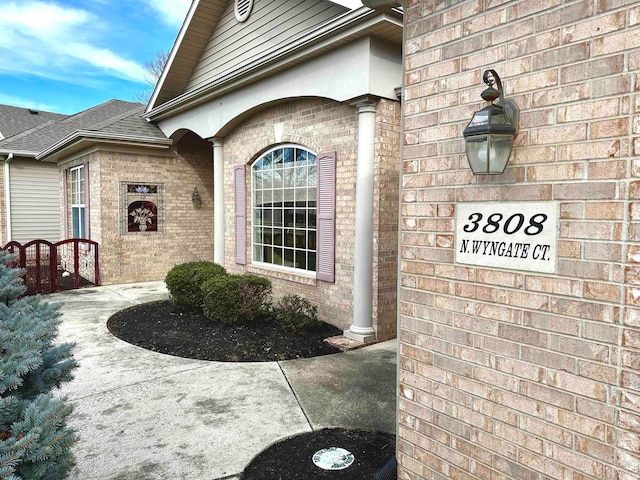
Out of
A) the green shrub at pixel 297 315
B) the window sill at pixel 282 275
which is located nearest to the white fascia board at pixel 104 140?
the window sill at pixel 282 275

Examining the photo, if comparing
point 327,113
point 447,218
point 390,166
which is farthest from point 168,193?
point 447,218

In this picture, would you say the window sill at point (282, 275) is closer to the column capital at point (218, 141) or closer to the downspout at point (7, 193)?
the column capital at point (218, 141)

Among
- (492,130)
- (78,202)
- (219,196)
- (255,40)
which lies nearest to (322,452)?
(492,130)

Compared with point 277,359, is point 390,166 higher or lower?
→ higher

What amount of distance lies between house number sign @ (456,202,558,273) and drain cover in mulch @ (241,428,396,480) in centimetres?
171

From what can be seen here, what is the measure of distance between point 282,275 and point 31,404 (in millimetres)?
5800

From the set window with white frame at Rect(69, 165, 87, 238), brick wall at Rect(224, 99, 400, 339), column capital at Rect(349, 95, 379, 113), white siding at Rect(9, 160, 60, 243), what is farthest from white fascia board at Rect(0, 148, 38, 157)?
column capital at Rect(349, 95, 379, 113)

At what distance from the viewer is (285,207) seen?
7.55m

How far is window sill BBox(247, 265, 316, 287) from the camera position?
691cm

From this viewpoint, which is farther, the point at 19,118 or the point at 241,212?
the point at 19,118

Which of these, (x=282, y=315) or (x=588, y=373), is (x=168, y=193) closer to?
(x=282, y=315)

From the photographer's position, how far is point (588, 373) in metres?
1.72

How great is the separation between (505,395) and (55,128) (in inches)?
691

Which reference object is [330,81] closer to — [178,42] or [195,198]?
[178,42]
